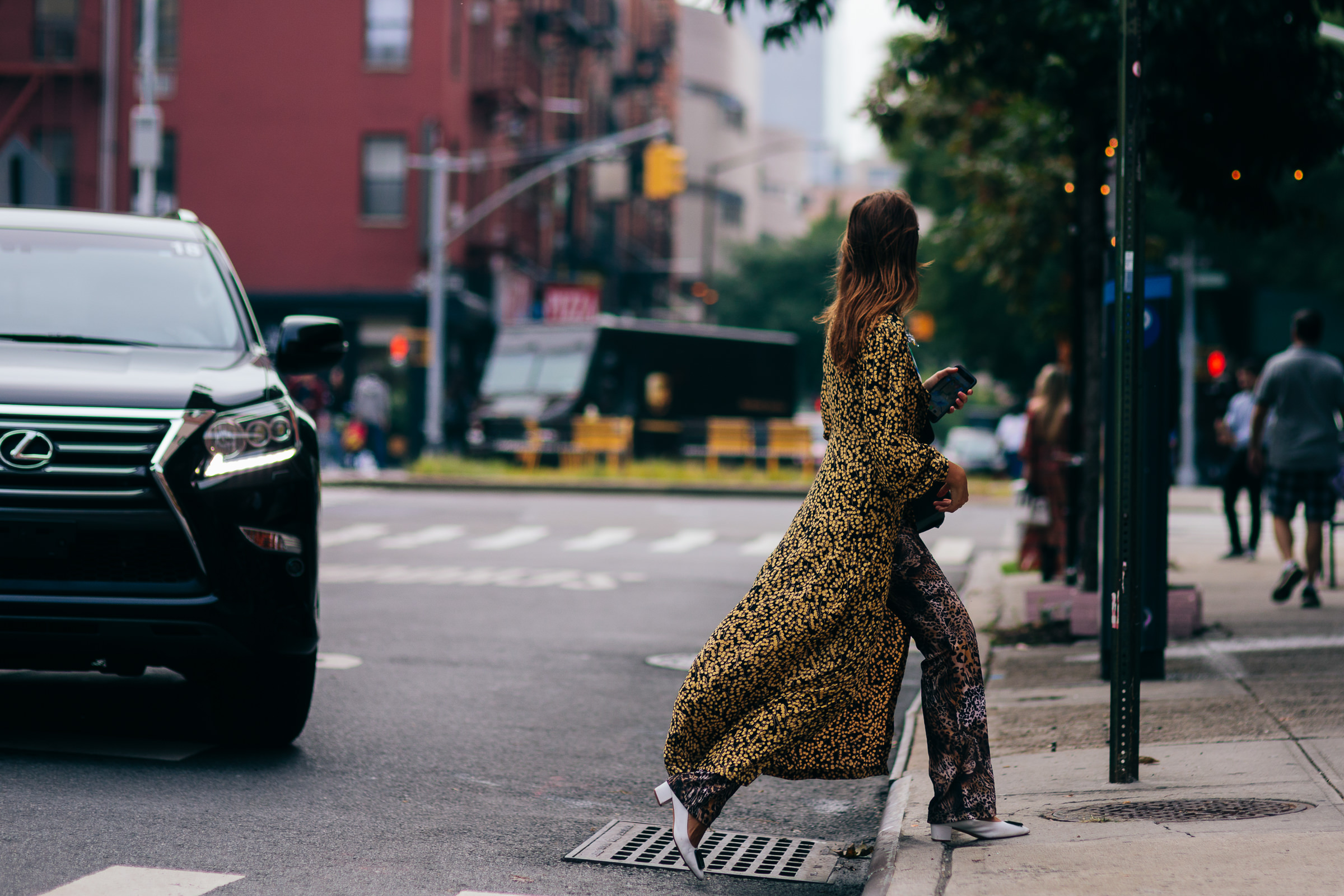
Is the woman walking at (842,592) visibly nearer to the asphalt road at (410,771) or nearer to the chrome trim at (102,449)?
the asphalt road at (410,771)

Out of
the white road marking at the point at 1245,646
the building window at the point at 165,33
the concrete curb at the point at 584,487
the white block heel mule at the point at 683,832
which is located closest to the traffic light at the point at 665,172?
the concrete curb at the point at 584,487

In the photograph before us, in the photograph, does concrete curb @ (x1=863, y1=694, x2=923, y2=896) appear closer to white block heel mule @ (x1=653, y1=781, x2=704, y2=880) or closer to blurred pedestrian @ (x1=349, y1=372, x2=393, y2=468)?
white block heel mule @ (x1=653, y1=781, x2=704, y2=880)

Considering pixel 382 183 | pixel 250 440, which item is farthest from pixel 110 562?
pixel 382 183

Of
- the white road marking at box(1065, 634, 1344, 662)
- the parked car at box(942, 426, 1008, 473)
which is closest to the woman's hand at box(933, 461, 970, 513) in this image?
the white road marking at box(1065, 634, 1344, 662)

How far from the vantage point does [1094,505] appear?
360 inches

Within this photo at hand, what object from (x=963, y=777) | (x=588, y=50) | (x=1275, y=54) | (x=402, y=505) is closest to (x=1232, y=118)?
(x=1275, y=54)

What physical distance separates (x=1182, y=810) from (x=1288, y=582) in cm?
583

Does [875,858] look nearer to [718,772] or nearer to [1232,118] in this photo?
[718,772]

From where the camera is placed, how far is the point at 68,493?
5312 millimetres

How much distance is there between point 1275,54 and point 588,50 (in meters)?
43.5

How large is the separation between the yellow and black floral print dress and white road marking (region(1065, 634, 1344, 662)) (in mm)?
3944

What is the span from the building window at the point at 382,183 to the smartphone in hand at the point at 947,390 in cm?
3304

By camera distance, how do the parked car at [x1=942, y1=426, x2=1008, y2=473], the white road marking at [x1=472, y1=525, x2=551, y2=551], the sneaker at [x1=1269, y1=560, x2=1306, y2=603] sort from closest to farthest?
the sneaker at [x1=1269, y1=560, x2=1306, y2=603], the white road marking at [x1=472, y1=525, x2=551, y2=551], the parked car at [x1=942, y1=426, x2=1008, y2=473]

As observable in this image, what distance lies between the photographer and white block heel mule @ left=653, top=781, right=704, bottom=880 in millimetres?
4363
